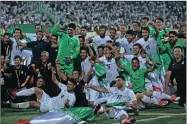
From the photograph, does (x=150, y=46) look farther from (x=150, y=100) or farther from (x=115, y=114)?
(x=115, y=114)

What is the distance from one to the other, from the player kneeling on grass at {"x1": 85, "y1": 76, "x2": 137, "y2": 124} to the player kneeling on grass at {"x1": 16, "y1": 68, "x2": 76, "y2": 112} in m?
0.17

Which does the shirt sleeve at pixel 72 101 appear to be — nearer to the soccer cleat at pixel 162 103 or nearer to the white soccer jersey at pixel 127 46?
the white soccer jersey at pixel 127 46

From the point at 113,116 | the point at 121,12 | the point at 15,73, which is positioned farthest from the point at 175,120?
the point at 15,73

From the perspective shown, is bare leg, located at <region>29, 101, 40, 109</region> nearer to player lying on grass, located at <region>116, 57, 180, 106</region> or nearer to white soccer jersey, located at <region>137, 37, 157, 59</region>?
player lying on grass, located at <region>116, 57, 180, 106</region>

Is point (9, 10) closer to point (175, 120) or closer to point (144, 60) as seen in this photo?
→ point (144, 60)

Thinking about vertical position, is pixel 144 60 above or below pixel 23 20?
below

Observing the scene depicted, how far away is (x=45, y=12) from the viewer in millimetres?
5094

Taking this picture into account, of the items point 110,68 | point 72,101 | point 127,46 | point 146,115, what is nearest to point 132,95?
point 146,115

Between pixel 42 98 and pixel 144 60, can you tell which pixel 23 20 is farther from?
pixel 144 60

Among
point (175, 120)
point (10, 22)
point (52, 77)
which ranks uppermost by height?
point (10, 22)

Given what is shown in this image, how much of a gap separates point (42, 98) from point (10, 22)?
0.79m

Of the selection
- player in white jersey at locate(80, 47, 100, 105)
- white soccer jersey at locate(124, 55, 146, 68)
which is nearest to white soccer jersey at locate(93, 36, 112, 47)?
player in white jersey at locate(80, 47, 100, 105)

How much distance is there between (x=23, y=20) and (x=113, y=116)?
49.1 inches

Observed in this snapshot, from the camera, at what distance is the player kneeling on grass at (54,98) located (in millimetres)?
5148
